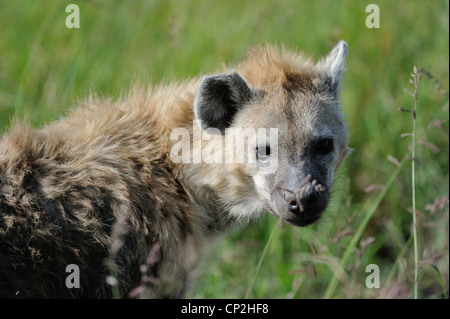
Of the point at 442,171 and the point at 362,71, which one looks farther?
the point at 362,71

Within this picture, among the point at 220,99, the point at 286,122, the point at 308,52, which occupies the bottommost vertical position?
the point at 286,122

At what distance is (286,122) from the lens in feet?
12.0

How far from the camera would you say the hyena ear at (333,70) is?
13.1 ft

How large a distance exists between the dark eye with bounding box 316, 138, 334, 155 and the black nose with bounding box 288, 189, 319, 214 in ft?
1.22

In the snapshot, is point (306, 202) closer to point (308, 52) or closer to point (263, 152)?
point (263, 152)

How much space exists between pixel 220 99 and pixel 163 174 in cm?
57

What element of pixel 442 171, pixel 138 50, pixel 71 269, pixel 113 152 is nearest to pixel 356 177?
pixel 442 171

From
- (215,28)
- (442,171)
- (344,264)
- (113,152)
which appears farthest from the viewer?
(215,28)

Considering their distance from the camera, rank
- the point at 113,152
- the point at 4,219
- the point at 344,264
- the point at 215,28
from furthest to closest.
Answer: the point at 215,28
the point at 344,264
the point at 113,152
the point at 4,219

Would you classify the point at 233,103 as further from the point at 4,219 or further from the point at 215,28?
the point at 215,28

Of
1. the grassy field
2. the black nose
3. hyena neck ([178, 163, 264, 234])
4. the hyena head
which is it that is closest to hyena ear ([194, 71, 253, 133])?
the hyena head

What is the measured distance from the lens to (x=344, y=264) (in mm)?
4094

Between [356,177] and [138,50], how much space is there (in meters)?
2.47

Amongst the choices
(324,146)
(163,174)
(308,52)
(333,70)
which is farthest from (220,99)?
(308,52)
